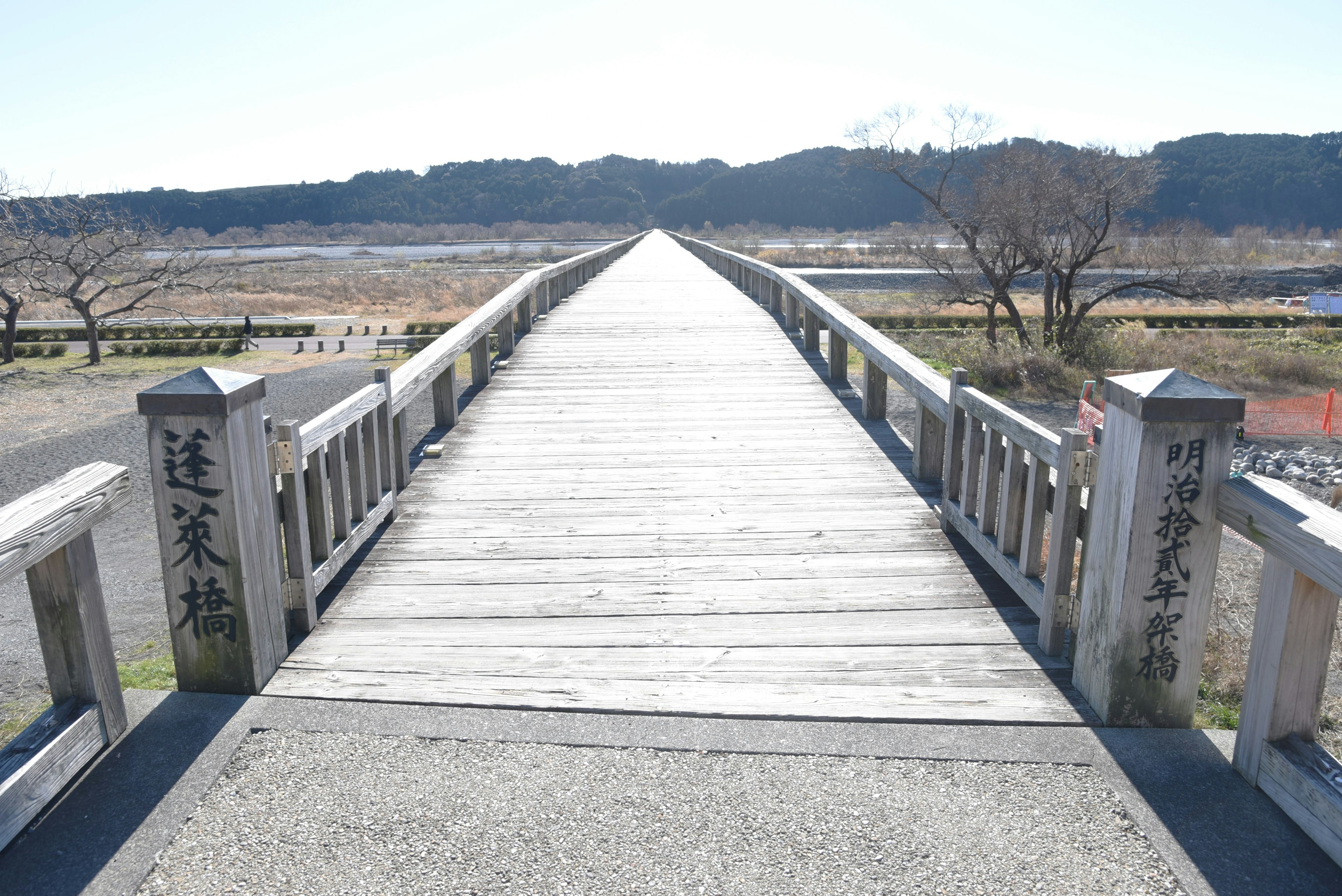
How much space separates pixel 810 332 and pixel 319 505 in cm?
658

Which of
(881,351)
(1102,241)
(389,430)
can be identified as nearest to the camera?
(389,430)

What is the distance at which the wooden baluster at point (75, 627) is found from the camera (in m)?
2.48

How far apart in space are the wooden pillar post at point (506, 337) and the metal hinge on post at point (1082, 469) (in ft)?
22.4

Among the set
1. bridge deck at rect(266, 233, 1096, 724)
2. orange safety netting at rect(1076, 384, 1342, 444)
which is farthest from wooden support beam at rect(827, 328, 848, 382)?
orange safety netting at rect(1076, 384, 1342, 444)

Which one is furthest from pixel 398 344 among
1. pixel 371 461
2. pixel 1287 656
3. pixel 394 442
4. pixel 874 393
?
pixel 1287 656

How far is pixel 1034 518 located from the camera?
3.46 metres

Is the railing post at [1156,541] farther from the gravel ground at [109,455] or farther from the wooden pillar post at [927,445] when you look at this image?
the gravel ground at [109,455]

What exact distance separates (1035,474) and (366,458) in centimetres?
327

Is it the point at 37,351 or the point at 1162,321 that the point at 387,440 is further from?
the point at 1162,321

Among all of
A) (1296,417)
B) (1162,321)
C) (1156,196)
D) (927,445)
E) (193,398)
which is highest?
(1156,196)

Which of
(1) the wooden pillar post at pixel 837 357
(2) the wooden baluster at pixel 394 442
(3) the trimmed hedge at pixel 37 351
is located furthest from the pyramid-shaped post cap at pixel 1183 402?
(3) the trimmed hedge at pixel 37 351

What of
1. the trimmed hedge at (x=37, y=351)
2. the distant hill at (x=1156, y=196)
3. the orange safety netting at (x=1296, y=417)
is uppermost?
the distant hill at (x=1156, y=196)

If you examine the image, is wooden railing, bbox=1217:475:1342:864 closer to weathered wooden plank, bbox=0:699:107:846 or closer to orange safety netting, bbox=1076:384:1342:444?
weathered wooden plank, bbox=0:699:107:846

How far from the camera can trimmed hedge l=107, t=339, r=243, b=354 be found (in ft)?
93.1
